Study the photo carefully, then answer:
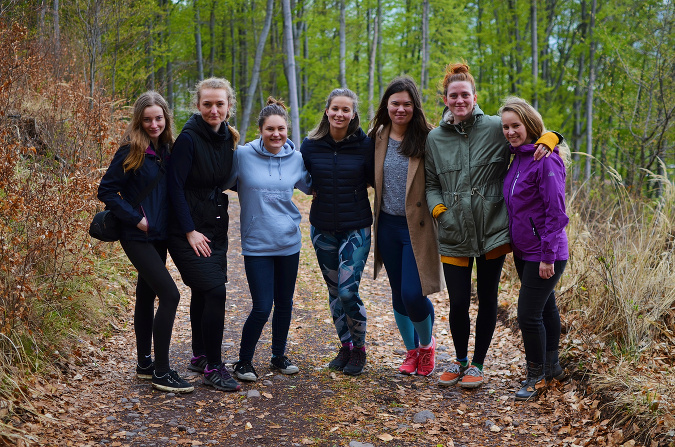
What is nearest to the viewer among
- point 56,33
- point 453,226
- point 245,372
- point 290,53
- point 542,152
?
point 542,152

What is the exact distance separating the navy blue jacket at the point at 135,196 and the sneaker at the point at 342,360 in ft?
5.77

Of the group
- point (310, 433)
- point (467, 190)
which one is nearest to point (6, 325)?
point (310, 433)

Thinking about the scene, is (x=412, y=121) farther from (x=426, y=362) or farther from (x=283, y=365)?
(x=283, y=365)

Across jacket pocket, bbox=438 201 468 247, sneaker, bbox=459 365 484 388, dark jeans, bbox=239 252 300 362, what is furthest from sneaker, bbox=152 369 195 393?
jacket pocket, bbox=438 201 468 247

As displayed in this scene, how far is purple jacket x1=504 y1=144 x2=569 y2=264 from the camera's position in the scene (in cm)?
362

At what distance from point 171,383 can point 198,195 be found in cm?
137

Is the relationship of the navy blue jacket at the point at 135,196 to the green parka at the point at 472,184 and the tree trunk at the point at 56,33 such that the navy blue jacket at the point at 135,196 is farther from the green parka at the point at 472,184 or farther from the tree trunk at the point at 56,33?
the tree trunk at the point at 56,33

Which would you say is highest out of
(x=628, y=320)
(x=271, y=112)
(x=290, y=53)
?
(x=290, y=53)

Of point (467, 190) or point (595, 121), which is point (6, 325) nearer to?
point (467, 190)

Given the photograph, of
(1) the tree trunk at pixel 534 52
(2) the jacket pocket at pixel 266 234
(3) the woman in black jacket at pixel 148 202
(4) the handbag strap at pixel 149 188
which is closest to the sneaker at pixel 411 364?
(2) the jacket pocket at pixel 266 234

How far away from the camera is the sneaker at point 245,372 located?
4176mm

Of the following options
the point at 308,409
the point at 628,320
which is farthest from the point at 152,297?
the point at 628,320

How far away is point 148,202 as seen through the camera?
3791 mm

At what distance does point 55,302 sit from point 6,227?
0.95 metres
